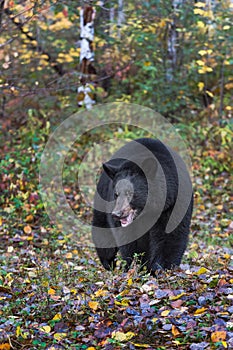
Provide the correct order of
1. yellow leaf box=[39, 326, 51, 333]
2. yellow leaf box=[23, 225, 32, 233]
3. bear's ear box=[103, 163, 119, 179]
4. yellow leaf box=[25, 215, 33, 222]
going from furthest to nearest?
1. yellow leaf box=[25, 215, 33, 222]
2. yellow leaf box=[23, 225, 32, 233]
3. bear's ear box=[103, 163, 119, 179]
4. yellow leaf box=[39, 326, 51, 333]

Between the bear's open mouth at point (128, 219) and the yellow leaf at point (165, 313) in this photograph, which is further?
the bear's open mouth at point (128, 219)

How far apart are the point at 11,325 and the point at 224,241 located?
5.39 meters

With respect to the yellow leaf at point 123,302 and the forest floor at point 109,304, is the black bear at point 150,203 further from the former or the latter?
the yellow leaf at point 123,302

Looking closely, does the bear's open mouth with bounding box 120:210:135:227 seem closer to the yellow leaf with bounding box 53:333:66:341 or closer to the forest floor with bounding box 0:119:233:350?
the forest floor with bounding box 0:119:233:350

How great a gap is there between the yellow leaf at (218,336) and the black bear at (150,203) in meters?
1.78

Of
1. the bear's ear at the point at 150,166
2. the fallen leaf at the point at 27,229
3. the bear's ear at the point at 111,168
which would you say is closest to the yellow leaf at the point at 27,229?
the fallen leaf at the point at 27,229

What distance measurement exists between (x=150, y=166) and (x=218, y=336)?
2.27 m

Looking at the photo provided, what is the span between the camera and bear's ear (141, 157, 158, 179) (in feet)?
19.1

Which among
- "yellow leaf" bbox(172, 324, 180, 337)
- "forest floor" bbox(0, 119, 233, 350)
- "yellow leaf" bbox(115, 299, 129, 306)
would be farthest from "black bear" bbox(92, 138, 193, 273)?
"yellow leaf" bbox(172, 324, 180, 337)

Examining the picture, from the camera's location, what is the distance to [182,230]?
6.13 meters

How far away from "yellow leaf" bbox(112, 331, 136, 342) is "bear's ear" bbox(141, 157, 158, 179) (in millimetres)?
2060

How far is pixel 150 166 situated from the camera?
230 inches

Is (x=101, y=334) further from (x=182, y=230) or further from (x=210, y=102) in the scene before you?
(x=210, y=102)

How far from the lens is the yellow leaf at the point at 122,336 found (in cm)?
422
